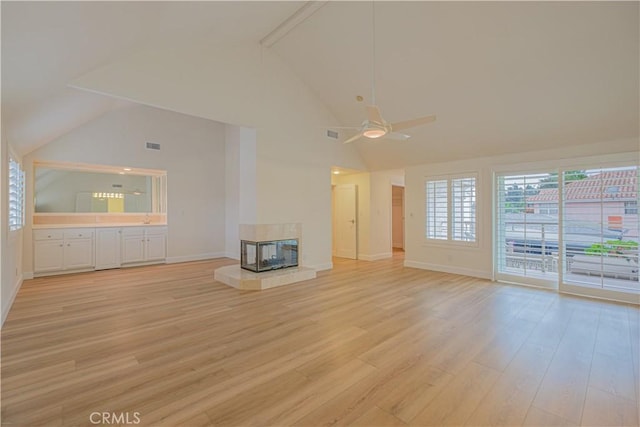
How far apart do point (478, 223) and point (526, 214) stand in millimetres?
846

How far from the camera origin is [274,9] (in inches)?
159

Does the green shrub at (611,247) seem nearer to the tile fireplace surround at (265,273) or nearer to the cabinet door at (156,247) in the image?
the tile fireplace surround at (265,273)

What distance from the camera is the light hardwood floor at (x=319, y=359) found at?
1881mm

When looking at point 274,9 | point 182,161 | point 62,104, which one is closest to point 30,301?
point 62,104

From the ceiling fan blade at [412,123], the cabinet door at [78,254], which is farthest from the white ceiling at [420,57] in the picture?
the cabinet door at [78,254]

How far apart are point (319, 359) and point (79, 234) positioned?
608 centimetres

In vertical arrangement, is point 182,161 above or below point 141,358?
above

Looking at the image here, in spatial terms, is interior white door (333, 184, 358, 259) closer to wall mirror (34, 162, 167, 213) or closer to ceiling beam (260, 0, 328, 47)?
ceiling beam (260, 0, 328, 47)

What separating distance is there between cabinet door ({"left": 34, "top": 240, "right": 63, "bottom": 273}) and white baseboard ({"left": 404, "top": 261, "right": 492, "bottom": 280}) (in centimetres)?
738

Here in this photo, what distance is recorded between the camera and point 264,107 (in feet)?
17.6

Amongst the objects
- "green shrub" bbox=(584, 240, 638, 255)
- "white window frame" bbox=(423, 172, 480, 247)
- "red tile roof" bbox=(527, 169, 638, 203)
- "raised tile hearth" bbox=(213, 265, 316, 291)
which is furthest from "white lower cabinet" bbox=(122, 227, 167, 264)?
"green shrub" bbox=(584, 240, 638, 255)

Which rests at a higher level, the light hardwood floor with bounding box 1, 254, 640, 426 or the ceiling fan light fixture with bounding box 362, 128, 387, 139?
the ceiling fan light fixture with bounding box 362, 128, 387, 139

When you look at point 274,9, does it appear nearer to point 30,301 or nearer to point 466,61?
point 466,61

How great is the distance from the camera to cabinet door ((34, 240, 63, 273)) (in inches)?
216
